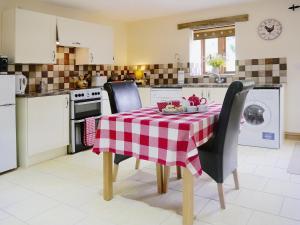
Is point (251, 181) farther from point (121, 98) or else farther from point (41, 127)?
point (41, 127)

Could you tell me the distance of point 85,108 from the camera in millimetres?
4066

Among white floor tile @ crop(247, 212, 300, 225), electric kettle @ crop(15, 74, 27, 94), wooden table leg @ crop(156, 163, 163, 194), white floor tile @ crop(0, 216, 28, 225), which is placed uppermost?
electric kettle @ crop(15, 74, 27, 94)

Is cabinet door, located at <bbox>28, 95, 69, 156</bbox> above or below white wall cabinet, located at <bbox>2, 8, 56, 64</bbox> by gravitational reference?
below

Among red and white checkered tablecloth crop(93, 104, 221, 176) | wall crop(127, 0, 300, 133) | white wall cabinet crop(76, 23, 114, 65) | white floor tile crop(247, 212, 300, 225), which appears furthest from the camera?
white wall cabinet crop(76, 23, 114, 65)

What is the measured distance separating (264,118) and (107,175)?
2.60 m

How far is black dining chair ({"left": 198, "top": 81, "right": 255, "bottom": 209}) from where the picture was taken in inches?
80.7

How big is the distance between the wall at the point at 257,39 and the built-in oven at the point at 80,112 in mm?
1826

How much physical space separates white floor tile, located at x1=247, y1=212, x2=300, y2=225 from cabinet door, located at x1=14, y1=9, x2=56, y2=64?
3052 mm

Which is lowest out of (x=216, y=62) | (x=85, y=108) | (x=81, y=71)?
(x=85, y=108)

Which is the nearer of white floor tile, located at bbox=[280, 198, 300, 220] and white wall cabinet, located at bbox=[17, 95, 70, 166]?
white floor tile, located at bbox=[280, 198, 300, 220]

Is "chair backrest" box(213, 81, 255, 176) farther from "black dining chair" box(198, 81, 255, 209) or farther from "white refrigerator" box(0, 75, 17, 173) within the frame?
"white refrigerator" box(0, 75, 17, 173)

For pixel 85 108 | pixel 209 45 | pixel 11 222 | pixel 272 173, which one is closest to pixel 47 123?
pixel 85 108

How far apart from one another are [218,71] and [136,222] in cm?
336

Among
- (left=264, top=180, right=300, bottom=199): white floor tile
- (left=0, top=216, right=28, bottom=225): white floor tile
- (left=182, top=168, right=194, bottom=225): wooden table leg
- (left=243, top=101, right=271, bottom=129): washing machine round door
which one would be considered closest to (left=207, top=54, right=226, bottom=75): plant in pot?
(left=243, top=101, right=271, bottom=129): washing machine round door
